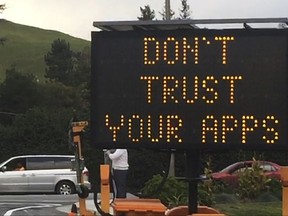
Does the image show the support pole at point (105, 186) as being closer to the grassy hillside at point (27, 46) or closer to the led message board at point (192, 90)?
the led message board at point (192, 90)

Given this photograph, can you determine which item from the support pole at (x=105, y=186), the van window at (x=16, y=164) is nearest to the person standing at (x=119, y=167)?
the support pole at (x=105, y=186)

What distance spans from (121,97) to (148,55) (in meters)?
0.50

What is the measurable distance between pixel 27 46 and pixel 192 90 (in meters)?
161

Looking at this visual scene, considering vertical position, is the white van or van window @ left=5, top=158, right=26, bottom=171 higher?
van window @ left=5, top=158, right=26, bottom=171

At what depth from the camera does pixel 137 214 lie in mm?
7605

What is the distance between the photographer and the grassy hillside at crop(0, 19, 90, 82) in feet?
488

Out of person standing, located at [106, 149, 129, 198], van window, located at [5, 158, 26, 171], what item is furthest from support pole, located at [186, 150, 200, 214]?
van window, located at [5, 158, 26, 171]

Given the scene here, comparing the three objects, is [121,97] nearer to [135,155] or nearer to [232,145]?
[232,145]

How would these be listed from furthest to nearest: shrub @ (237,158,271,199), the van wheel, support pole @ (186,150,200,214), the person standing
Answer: the van wheel < shrub @ (237,158,271,199) < the person standing < support pole @ (186,150,200,214)

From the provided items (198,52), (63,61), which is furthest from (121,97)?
(63,61)

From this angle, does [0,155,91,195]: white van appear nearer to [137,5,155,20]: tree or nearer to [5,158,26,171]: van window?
[5,158,26,171]: van window

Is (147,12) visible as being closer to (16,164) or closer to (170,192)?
(16,164)

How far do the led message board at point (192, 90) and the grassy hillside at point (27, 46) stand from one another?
128 metres

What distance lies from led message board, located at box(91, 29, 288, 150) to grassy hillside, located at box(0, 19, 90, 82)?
128m
